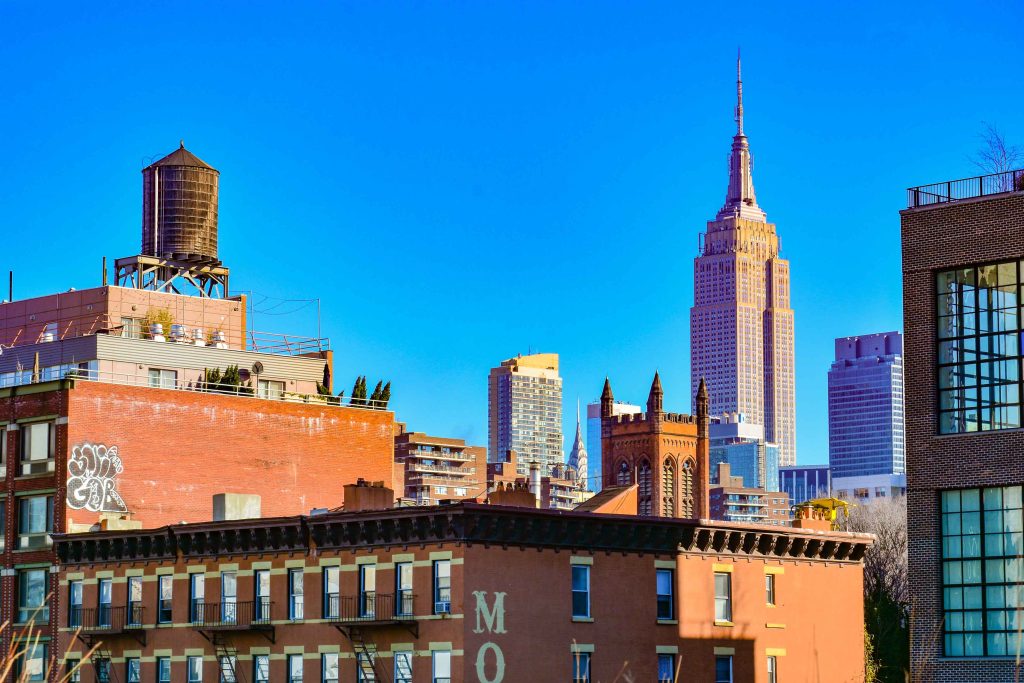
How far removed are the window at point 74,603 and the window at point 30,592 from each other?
3.75m

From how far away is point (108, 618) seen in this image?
68.1m

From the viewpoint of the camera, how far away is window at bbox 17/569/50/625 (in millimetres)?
74500

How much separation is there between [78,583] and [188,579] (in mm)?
6840

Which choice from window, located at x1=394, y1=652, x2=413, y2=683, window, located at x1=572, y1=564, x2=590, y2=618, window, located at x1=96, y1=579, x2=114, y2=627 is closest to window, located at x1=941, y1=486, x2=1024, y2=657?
window, located at x1=572, y1=564, x2=590, y2=618

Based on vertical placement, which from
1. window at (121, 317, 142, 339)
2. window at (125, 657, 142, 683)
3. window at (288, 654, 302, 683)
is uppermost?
window at (121, 317, 142, 339)

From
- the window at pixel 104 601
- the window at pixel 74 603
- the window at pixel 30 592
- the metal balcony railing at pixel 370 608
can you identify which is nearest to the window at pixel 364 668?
the metal balcony railing at pixel 370 608

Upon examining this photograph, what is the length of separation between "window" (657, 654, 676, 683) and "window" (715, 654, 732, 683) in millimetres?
2185

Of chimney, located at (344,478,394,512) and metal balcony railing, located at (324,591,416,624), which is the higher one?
chimney, located at (344,478,394,512)

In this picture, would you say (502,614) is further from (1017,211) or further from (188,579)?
(1017,211)

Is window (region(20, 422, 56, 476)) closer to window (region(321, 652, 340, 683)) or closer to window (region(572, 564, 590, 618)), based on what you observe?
window (region(321, 652, 340, 683))

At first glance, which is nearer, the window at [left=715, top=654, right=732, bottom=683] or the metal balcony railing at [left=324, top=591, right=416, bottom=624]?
the metal balcony railing at [left=324, top=591, right=416, bottom=624]

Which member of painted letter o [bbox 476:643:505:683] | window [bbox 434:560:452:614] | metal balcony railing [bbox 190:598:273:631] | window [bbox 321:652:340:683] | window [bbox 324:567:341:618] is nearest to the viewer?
painted letter o [bbox 476:643:505:683]

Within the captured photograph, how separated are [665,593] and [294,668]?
42.5 ft

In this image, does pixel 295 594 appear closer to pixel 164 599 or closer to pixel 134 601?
pixel 164 599
